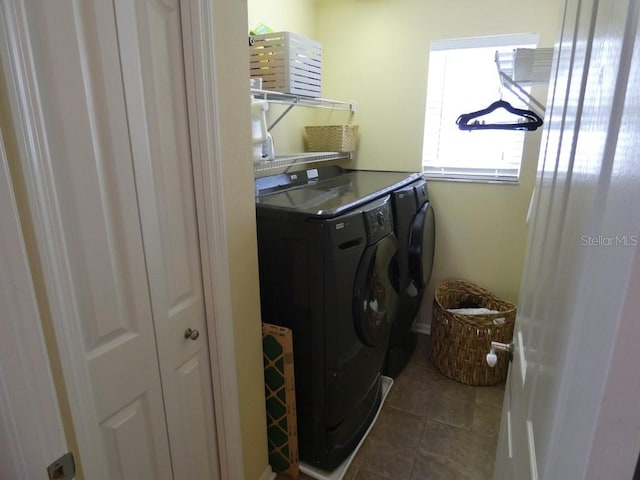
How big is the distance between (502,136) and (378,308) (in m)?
1.49

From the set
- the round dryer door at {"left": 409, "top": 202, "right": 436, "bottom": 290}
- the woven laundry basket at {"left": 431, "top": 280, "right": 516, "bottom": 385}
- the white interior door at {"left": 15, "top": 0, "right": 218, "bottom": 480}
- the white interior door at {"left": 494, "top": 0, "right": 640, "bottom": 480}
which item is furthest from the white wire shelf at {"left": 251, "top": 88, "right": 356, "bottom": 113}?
the woven laundry basket at {"left": 431, "top": 280, "right": 516, "bottom": 385}

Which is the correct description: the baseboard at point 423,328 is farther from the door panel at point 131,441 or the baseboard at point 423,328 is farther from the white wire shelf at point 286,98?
the door panel at point 131,441

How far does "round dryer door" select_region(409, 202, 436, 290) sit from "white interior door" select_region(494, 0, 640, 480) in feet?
4.56

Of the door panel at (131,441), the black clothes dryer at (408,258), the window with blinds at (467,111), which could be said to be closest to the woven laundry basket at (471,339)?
the black clothes dryer at (408,258)

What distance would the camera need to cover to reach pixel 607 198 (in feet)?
1.20

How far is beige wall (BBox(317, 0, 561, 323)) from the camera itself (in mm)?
2342

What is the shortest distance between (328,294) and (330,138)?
4.39 feet

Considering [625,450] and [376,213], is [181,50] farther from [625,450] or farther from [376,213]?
[625,450]

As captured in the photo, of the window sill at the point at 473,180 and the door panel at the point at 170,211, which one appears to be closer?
the door panel at the point at 170,211

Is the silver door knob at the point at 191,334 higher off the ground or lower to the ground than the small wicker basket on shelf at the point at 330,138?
lower

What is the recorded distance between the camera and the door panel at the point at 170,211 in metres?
0.89

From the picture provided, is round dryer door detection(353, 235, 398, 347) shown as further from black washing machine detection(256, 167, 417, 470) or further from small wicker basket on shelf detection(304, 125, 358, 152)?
small wicker basket on shelf detection(304, 125, 358, 152)

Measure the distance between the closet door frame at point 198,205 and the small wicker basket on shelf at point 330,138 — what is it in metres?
1.43

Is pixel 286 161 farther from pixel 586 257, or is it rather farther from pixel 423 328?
pixel 423 328
